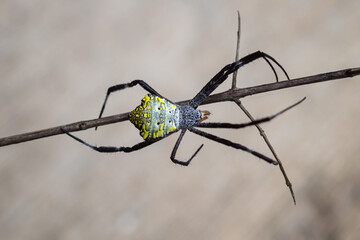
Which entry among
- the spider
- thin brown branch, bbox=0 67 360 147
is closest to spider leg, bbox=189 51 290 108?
the spider

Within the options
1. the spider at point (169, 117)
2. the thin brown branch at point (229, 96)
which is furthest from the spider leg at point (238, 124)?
the thin brown branch at point (229, 96)

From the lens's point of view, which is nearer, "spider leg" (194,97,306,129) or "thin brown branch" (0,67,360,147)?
"thin brown branch" (0,67,360,147)

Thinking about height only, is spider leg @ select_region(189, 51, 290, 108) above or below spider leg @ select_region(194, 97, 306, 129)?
above

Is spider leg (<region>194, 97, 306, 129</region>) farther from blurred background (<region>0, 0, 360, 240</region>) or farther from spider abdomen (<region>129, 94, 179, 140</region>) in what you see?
blurred background (<region>0, 0, 360, 240</region>)

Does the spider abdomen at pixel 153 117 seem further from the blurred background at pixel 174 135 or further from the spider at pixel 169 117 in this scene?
the blurred background at pixel 174 135

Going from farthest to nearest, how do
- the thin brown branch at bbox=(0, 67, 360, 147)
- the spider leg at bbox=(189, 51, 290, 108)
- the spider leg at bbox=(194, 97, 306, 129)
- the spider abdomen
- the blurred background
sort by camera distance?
the blurred background
the spider leg at bbox=(189, 51, 290, 108)
the spider abdomen
the spider leg at bbox=(194, 97, 306, 129)
the thin brown branch at bbox=(0, 67, 360, 147)

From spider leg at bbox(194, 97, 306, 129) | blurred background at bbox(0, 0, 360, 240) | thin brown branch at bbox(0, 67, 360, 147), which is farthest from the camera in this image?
blurred background at bbox(0, 0, 360, 240)
